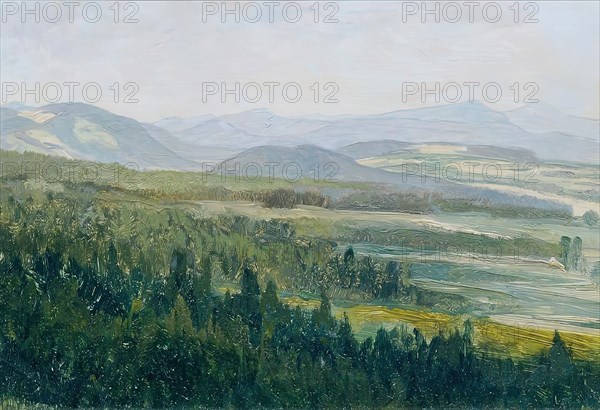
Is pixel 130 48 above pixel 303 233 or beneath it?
above

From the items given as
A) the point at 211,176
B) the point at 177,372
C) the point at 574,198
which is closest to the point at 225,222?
the point at 211,176

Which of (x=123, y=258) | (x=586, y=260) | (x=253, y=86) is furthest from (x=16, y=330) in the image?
(x=586, y=260)

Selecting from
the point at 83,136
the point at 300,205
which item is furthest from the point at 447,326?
the point at 83,136

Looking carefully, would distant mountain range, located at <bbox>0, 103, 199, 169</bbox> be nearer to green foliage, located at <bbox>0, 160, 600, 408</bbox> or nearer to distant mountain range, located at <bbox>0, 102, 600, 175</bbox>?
distant mountain range, located at <bbox>0, 102, 600, 175</bbox>

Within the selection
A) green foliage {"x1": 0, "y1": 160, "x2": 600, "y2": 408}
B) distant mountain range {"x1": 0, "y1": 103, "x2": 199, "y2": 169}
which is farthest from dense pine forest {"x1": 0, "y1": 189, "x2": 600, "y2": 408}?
distant mountain range {"x1": 0, "y1": 103, "x2": 199, "y2": 169}

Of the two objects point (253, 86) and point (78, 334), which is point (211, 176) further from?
point (78, 334)


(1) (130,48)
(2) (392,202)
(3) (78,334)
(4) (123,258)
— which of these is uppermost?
(1) (130,48)

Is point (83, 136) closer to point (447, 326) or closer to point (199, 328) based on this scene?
point (199, 328)

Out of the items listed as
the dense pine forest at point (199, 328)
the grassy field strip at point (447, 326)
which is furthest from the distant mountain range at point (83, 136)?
the grassy field strip at point (447, 326)
